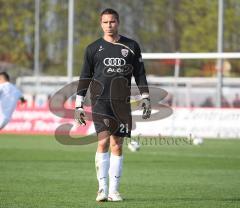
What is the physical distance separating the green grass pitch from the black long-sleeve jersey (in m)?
1.59

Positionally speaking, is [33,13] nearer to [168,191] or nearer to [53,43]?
[53,43]

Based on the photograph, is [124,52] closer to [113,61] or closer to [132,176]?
[113,61]

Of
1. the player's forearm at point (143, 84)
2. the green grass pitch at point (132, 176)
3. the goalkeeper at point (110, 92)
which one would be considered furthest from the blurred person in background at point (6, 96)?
the player's forearm at point (143, 84)

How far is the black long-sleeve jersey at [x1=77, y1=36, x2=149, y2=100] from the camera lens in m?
11.8

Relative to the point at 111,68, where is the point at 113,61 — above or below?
above

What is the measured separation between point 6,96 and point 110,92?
32.5 ft

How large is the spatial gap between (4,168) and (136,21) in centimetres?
4742

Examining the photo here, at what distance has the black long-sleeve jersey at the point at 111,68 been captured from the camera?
11.8 m

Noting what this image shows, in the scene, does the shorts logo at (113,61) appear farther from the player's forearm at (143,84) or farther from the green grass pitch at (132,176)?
the green grass pitch at (132,176)

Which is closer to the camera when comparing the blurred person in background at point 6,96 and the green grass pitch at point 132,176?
the green grass pitch at point 132,176

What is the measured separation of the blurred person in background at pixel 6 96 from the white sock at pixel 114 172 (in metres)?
9.63

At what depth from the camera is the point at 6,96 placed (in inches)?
842

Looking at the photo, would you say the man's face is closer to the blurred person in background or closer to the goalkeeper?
the goalkeeper

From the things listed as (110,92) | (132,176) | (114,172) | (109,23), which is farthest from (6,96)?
(109,23)
